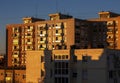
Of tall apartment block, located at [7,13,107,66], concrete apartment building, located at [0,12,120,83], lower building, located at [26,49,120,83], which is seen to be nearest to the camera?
lower building, located at [26,49,120,83]

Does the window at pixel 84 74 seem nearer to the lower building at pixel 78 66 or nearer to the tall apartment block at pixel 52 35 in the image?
the lower building at pixel 78 66

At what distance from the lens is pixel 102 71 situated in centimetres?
6462

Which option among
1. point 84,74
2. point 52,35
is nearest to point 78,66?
point 84,74

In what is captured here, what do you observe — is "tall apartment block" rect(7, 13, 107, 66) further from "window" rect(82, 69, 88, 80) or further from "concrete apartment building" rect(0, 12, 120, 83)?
"window" rect(82, 69, 88, 80)

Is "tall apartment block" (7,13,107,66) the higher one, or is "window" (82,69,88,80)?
"tall apartment block" (7,13,107,66)

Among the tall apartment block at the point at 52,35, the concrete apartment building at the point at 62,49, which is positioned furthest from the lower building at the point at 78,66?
the tall apartment block at the point at 52,35

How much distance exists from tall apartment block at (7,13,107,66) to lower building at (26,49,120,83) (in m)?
34.3

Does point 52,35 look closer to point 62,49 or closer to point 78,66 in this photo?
point 62,49

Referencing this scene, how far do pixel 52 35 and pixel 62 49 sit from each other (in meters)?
43.8

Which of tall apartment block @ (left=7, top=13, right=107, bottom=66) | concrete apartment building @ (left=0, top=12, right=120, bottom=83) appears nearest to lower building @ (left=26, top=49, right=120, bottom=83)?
concrete apartment building @ (left=0, top=12, right=120, bottom=83)

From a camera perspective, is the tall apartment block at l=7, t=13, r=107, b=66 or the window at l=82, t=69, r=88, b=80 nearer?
the window at l=82, t=69, r=88, b=80

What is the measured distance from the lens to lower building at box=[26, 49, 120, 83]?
64.9 metres

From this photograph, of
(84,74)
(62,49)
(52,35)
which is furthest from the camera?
(52,35)

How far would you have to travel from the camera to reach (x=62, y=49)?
69812mm
